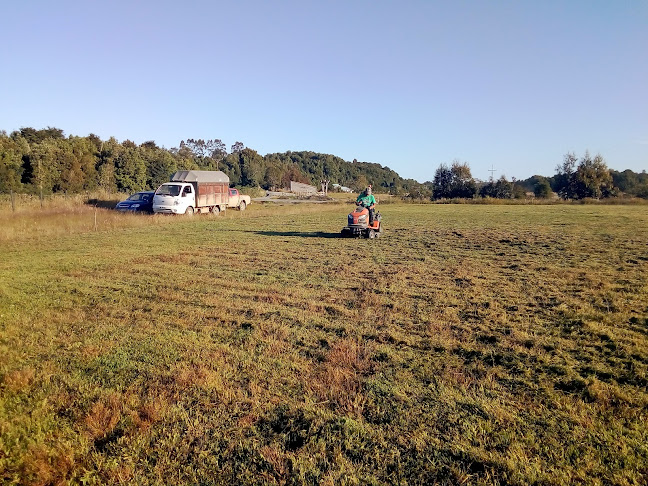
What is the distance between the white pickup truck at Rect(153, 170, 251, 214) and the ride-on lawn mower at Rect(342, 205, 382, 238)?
12.1 metres

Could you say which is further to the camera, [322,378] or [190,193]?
[190,193]

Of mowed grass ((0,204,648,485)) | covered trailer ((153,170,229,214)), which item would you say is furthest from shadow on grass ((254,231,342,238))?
covered trailer ((153,170,229,214))

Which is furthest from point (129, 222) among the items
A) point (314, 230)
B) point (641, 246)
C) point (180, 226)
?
point (641, 246)

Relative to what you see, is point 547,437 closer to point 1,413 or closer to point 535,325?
point 535,325

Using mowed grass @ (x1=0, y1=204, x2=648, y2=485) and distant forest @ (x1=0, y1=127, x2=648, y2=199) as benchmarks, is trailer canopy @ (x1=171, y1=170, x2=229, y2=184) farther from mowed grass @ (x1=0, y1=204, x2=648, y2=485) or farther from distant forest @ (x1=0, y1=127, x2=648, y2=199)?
mowed grass @ (x1=0, y1=204, x2=648, y2=485)

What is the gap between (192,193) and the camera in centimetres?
2447

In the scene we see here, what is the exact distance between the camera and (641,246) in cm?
1352

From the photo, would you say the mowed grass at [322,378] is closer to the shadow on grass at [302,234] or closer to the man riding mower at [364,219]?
the man riding mower at [364,219]

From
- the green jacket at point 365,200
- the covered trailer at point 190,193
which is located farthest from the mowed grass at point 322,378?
the covered trailer at point 190,193

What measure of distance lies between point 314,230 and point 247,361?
48.7ft

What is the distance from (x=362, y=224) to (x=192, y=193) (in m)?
13.1

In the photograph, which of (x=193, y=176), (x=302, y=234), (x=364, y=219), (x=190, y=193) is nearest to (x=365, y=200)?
(x=364, y=219)

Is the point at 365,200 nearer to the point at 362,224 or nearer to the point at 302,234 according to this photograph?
the point at 362,224

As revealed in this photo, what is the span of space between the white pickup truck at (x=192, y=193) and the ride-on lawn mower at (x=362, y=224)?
1209cm
